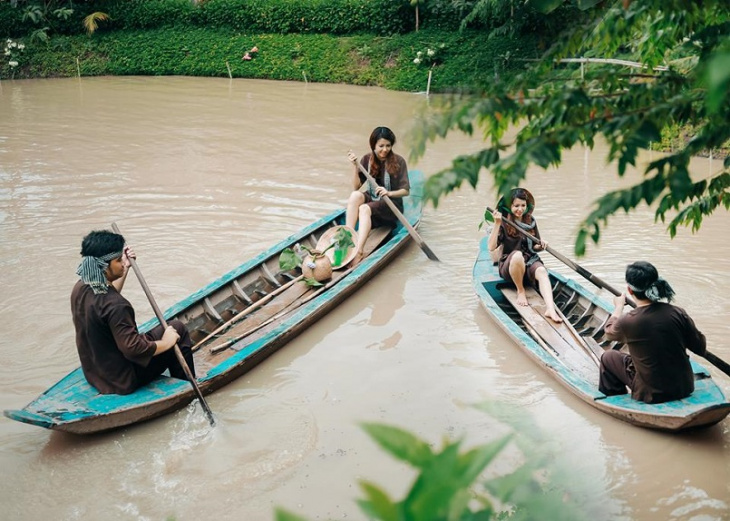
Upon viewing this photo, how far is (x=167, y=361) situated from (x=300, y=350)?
131cm

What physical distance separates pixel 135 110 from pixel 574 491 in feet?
55.1

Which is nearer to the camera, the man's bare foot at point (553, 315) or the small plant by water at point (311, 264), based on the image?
the man's bare foot at point (553, 315)

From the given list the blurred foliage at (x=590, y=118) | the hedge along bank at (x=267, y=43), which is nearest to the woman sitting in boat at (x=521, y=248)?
the blurred foliage at (x=590, y=118)

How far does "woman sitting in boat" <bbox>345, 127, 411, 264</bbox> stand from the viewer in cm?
736

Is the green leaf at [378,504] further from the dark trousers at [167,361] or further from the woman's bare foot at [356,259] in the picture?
the woman's bare foot at [356,259]

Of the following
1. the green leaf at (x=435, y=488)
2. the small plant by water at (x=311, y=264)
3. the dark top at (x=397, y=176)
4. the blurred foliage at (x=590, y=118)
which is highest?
the blurred foliage at (x=590, y=118)

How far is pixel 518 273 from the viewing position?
6.31 meters

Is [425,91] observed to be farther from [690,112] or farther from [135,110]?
[690,112]

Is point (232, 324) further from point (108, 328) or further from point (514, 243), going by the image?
point (514, 243)

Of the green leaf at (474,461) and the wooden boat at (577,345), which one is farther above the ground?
the green leaf at (474,461)

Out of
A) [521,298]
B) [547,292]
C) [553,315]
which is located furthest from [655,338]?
[521,298]

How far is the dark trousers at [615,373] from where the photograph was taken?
4602 mm

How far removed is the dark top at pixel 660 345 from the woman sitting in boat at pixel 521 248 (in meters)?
1.64

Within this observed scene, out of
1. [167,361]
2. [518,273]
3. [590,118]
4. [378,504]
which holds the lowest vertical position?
[167,361]
